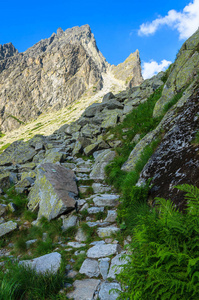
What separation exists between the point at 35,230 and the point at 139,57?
597 ft

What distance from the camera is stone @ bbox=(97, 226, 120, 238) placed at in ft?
18.7

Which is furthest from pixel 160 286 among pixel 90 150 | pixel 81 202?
pixel 90 150

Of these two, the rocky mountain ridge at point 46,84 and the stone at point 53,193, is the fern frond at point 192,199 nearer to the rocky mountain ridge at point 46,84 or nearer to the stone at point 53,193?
the stone at point 53,193

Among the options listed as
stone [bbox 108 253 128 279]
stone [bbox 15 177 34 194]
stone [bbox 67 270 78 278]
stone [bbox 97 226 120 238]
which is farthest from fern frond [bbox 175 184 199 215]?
stone [bbox 15 177 34 194]

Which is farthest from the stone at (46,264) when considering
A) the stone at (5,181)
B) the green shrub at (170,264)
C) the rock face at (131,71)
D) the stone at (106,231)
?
the rock face at (131,71)

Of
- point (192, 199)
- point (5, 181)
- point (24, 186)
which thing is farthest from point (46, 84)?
point (192, 199)

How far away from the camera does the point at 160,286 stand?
2.03 metres

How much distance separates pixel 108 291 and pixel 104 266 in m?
0.83

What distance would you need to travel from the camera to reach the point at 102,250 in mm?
4980

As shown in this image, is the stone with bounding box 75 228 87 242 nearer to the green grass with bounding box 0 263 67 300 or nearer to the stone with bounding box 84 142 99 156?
the green grass with bounding box 0 263 67 300

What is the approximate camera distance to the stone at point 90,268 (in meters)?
4.25

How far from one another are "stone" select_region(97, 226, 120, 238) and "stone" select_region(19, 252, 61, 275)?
1.71m

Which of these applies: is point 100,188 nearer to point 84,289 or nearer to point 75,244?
point 75,244

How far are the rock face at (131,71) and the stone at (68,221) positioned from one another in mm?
144899
